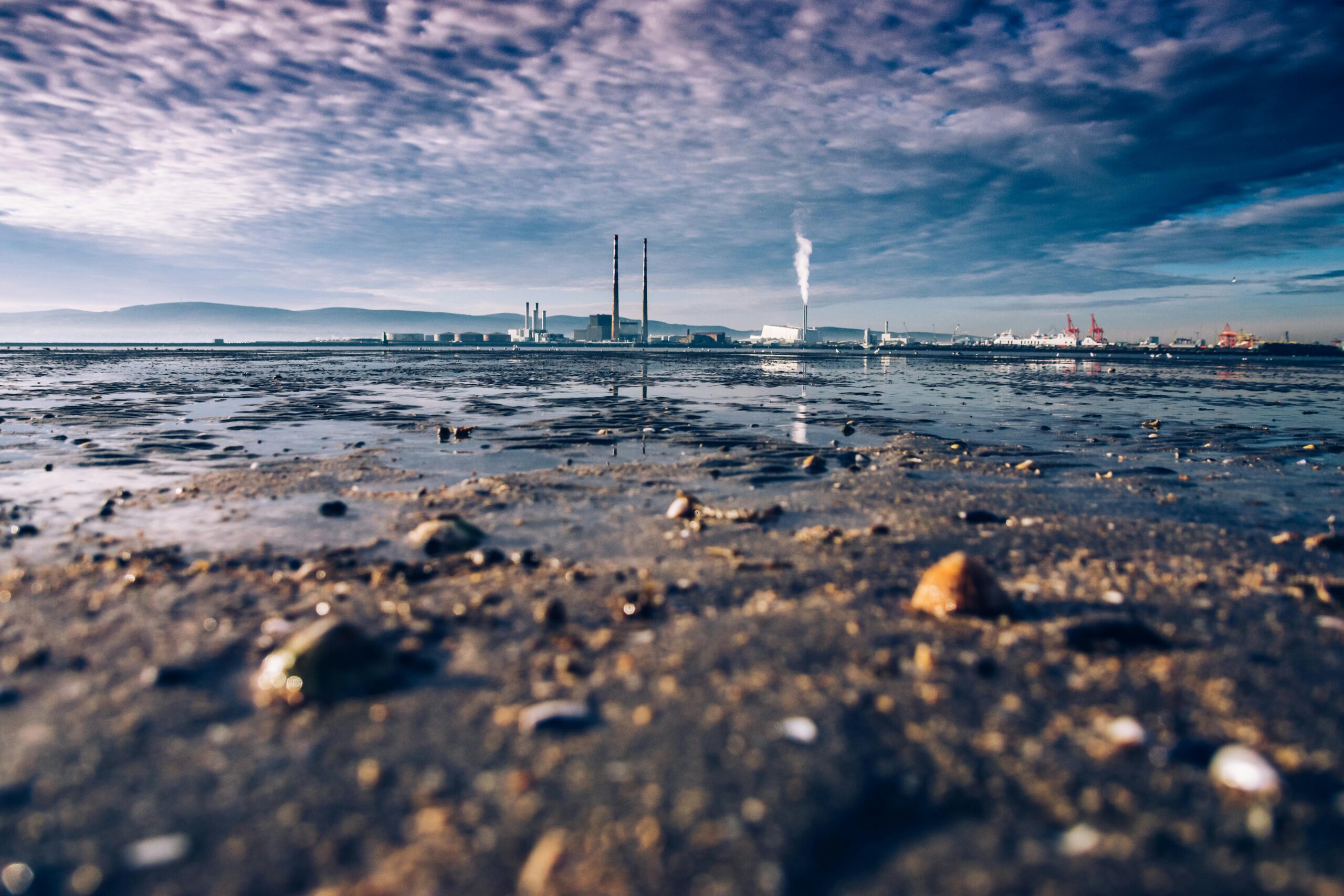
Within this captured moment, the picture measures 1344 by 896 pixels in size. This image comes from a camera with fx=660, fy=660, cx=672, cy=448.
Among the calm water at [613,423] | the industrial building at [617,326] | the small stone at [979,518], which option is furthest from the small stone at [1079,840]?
the industrial building at [617,326]

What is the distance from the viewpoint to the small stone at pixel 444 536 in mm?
4406

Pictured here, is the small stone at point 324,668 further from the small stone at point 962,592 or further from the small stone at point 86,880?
the small stone at point 962,592

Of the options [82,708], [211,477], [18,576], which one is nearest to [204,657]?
[82,708]

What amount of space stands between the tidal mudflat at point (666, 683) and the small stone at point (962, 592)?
0.06ft

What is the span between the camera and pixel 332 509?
5.37 meters

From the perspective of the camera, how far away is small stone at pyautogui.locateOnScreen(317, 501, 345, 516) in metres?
5.29

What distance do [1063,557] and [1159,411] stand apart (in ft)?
41.1

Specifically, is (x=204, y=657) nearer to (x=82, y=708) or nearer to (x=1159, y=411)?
(x=82, y=708)

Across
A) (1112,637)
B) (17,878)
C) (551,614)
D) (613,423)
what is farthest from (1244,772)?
(613,423)

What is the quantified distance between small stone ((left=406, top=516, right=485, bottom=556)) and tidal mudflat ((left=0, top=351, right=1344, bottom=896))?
0.09 feet

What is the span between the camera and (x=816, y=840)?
1810mm

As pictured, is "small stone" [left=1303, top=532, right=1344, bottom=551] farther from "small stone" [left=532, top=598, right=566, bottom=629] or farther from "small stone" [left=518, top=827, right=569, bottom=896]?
"small stone" [left=518, top=827, right=569, bottom=896]

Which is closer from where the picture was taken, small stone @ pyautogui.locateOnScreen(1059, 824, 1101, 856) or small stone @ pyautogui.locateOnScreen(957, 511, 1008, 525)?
small stone @ pyautogui.locateOnScreen(1059, 824, 1101, 856)

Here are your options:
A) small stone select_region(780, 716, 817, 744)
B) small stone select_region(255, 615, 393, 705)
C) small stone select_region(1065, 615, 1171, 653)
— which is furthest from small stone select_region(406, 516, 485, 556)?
small stone select_region(1065, 615, 1171, 653)
